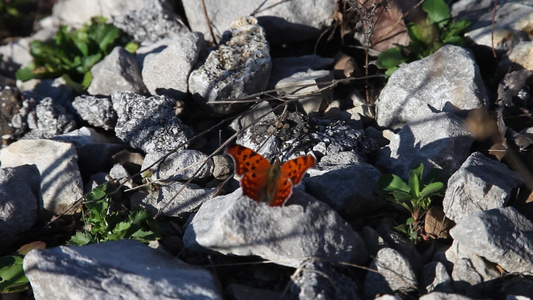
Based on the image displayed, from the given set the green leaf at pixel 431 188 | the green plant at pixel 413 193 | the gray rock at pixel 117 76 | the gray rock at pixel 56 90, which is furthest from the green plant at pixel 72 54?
the green leaf at pixel 431 188

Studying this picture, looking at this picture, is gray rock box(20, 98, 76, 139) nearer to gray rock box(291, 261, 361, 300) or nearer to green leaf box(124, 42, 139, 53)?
green leaf box(124, 42, 139, 53)

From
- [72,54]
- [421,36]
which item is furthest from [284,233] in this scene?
[72,54]

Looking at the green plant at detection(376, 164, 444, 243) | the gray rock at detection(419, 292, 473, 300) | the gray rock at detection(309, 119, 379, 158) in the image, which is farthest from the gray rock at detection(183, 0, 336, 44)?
the gray rock at detection(419, 292, 473, 300)

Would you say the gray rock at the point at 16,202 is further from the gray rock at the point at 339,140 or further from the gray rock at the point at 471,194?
the gray rock at the point at 471,194

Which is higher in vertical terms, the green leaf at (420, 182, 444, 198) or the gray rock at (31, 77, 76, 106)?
the gray rock at (31, 77, 76, 106)

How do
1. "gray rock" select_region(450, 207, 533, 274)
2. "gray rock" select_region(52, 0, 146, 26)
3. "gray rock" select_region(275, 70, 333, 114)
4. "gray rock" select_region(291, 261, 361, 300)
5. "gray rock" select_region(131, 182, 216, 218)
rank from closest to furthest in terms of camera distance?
"gray rock" select_region(291, 261, 361, 300), "gray rock" select_region(450, 207, 533, 274), "gray rock" select_region(131, 182, 216, 218), "gray rock" select_region(275, 70, 333, 114), "gray rock" select_region(52, 0, 146, 26)

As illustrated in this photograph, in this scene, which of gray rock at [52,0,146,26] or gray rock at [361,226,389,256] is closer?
gray rock at [361,226,389,256]
